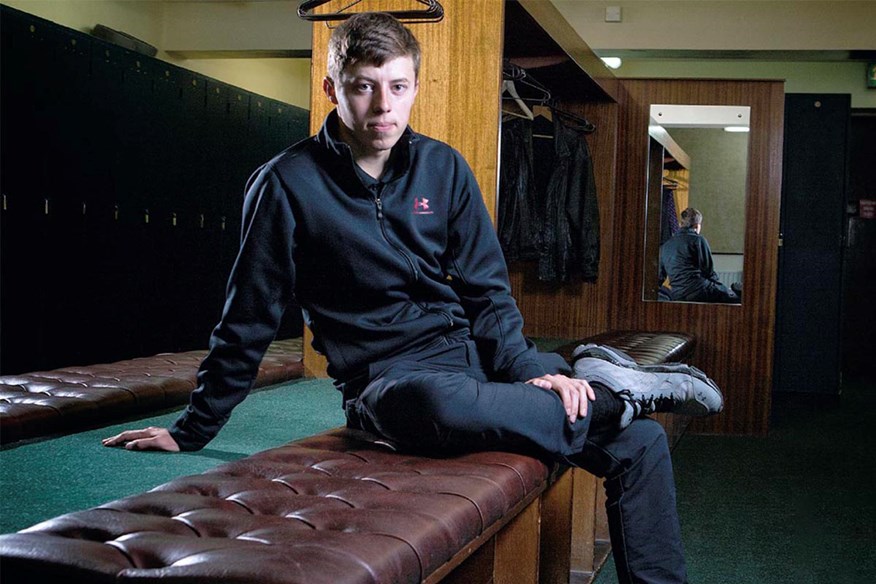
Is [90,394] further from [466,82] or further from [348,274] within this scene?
[466,82]

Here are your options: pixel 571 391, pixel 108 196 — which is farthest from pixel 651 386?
pixel 108 196

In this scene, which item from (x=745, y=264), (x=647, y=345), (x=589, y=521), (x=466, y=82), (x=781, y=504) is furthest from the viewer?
(x=745, y=264)

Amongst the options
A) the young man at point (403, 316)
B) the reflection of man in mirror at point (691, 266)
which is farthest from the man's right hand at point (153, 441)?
the reflection of man in mirror at point (691, 266)

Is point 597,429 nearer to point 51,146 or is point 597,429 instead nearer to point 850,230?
point 51,146

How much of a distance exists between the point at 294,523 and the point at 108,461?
0.78 meters

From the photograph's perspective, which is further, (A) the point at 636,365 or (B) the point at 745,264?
(B) the point at 745,264

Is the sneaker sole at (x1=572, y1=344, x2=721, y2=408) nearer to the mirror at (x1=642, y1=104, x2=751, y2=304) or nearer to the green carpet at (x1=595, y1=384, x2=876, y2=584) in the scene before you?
the green carpet at (x1=595, y1=384, x2=876, y2=584)

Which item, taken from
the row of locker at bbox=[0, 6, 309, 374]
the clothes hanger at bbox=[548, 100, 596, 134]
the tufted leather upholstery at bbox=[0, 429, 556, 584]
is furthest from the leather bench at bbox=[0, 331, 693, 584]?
the row of locker at bbox=[0, 6, 309, 374]

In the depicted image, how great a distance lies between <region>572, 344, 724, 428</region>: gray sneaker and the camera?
2.07m

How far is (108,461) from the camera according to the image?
1.97 meters

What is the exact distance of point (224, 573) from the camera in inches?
42.8

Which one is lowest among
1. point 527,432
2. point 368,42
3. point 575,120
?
point 527,432

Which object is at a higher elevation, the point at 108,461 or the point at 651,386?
the point at 651,386

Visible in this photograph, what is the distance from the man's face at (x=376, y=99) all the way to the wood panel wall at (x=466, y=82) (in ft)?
3.59
